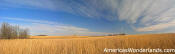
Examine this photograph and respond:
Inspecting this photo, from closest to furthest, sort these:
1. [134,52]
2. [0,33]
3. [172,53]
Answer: [172,53] → [134,52] → [0,33]

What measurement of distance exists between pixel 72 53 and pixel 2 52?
7.61 feet

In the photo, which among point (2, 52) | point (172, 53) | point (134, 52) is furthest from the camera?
point (2, 52)

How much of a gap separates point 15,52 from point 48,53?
1.01 meters

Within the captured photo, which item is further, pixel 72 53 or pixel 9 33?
pixel 9 33

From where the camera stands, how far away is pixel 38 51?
298 centimetres

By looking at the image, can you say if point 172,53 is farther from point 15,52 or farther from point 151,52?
point 15,52

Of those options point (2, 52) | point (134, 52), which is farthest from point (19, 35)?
point (134, 52)

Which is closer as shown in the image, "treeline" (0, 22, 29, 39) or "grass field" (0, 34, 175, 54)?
"grass field" (0, 34, 175, 54)

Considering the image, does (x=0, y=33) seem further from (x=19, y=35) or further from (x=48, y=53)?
A: (x=48, y=53)

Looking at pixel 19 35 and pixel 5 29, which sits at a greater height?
pixel 5 29

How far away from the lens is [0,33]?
45.6ft

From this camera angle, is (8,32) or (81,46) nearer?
(81,46)

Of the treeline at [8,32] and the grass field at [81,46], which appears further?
the treeline at [8,32]

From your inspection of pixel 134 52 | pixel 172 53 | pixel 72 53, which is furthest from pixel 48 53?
pixel 172 53
